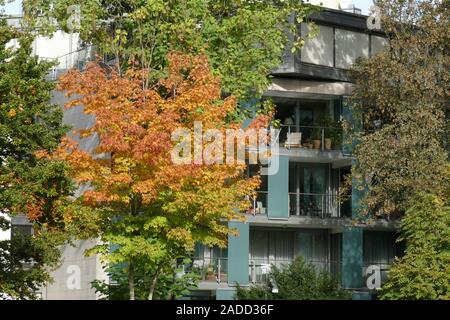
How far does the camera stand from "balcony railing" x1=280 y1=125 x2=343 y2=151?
54844 millimetres

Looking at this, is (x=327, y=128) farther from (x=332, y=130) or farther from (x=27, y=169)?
(x=27, y=169)

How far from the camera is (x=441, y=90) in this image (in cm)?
4797

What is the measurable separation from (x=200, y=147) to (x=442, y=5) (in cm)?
1515

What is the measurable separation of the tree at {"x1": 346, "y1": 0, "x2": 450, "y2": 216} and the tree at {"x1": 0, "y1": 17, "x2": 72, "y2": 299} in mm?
13588

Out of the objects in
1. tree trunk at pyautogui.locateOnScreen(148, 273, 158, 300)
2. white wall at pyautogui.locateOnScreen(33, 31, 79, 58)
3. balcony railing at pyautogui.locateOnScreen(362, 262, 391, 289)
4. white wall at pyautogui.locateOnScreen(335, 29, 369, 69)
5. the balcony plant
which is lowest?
tree trunk at pyautogui.locateOnScreen(148, 273, 158, 300)

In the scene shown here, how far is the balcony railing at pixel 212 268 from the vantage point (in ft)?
172

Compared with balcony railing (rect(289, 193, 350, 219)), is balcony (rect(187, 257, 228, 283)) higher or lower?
lower

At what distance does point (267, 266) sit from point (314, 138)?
6.46 m

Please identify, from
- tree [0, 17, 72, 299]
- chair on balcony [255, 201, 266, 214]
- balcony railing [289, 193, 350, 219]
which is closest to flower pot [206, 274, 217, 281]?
chair on balcony [255, 201, 266, 214]

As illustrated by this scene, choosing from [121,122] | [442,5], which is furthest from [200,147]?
[442,5]

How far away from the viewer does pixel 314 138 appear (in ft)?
183

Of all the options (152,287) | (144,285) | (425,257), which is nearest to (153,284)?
(152,287)

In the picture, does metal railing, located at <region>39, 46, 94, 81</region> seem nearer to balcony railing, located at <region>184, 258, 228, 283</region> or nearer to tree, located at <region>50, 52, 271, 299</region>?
balcony railing, located at <region>184, 258, 228, 283</region>

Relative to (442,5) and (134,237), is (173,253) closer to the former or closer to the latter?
(134,237)
